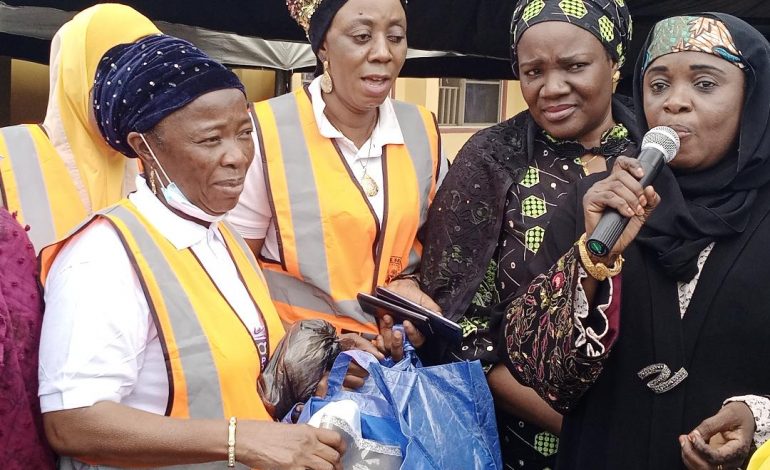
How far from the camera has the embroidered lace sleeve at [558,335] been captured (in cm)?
179

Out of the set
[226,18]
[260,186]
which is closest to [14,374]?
[260,186]

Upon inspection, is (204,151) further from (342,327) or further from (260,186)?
(342,327)

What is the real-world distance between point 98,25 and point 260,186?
66 cm

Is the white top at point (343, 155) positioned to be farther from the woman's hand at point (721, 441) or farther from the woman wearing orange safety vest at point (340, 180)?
the woman's hand at point (721, 441)

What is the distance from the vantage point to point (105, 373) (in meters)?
1.63

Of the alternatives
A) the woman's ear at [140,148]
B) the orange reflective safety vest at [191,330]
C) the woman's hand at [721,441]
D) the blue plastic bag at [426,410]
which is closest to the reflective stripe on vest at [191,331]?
the orange reflective safety vest at [191,330]

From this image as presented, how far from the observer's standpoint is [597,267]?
174 centimetres

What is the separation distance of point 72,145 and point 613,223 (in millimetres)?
1603

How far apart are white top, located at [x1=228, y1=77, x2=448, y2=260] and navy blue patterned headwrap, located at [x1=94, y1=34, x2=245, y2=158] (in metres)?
0.65

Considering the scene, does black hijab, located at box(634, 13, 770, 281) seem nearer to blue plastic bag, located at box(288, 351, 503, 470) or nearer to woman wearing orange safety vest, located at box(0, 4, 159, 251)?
blue plastic bag, located at box(288, 351, 503, 470)

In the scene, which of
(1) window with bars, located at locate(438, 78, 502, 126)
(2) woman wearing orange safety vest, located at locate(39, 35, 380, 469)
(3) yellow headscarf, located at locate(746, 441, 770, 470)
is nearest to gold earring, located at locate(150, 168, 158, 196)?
(2) woman wearing orange safety vest, located at locate(39, 35, 380, 469)

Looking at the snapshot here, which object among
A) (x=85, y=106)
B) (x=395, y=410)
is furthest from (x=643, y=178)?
(x=85, y=106)

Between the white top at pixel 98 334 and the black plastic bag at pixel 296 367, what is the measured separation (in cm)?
26

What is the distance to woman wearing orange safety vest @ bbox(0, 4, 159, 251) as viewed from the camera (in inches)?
94.9
